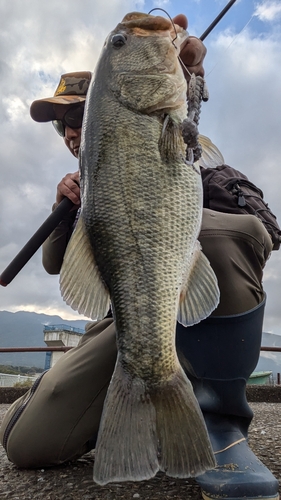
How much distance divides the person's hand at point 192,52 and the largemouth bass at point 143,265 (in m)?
0.49

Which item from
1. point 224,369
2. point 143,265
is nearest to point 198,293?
point 143,265

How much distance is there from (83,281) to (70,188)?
3.18 ft

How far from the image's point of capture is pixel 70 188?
8.14 ft

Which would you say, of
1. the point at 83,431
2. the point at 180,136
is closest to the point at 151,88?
the point at 180,136

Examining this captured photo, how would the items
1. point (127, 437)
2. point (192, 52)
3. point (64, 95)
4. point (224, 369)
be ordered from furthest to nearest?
point (64, 95) < point (192, 52) < point (224, 369) < point (127, 437)

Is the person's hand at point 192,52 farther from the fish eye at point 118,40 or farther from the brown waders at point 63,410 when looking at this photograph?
the brown waders at point 63,410

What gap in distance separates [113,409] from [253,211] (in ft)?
4.21

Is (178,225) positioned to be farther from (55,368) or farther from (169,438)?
(55,368)

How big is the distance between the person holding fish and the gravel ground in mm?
97

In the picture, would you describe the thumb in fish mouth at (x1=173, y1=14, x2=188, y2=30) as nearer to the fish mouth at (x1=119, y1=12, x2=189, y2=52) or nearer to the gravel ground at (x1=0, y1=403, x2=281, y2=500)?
the fish mouth at (x1=119, y1=12, x2=189, y2=52)

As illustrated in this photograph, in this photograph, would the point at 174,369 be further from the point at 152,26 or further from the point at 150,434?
the point at 152,26

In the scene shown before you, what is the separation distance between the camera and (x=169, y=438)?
54.2 inches

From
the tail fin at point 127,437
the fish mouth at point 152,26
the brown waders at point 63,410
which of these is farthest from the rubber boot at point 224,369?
the fish mouth at point 152,26

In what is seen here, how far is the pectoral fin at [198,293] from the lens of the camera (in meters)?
1.60
